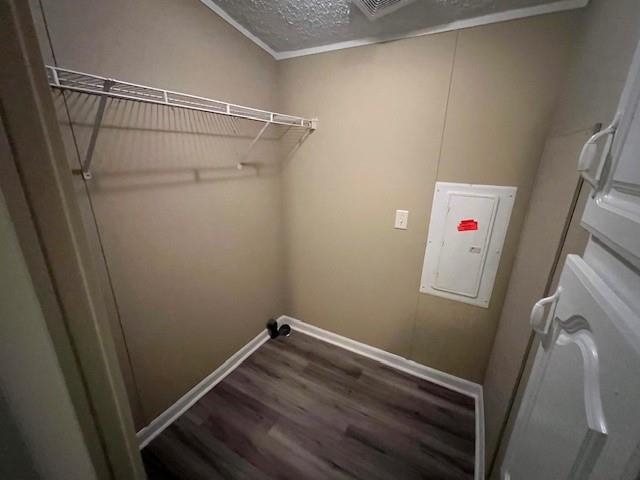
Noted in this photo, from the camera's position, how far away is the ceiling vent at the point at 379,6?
115 cm

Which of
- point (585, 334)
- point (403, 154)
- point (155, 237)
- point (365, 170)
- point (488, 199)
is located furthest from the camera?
point (365, 170)

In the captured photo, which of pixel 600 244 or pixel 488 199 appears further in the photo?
pixel 488 199

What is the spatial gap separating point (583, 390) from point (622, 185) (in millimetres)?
391

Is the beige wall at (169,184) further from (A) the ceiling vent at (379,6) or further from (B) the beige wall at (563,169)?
(B) the beige wall at (563,169)

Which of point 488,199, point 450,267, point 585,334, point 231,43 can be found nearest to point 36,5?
point 231,43

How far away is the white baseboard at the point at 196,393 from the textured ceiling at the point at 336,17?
2.26 meters

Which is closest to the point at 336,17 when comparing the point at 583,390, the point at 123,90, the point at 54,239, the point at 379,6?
the point at 379,6

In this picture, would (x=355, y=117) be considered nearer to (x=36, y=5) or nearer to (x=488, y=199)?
(x=488, y=199)

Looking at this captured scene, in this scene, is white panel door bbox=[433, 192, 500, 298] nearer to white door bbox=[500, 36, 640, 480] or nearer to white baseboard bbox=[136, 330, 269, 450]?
white door bbox=[500, 36, 640, 480]

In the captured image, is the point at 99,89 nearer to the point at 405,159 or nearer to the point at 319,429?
the point at 405,159

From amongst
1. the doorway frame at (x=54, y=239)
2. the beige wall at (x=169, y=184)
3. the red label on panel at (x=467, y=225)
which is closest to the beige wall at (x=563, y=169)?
the red label on panel at (x=467, y=225)

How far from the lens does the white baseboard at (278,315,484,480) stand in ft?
4.72

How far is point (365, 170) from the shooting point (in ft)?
5.56

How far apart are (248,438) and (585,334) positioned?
1678 millimetres
